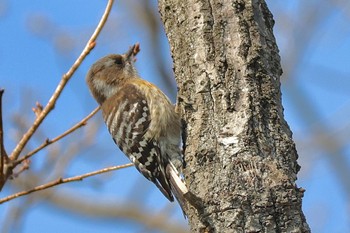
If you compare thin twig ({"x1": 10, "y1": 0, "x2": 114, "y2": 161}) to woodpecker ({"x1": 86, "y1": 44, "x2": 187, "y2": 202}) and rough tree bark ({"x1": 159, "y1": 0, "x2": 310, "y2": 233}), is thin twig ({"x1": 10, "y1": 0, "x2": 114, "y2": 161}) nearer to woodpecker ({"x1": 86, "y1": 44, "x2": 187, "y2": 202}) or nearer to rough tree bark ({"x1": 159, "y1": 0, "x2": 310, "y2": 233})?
rough tree bark ({"x1": 159, "y1": 0, "x2": 310, "y2": 233})

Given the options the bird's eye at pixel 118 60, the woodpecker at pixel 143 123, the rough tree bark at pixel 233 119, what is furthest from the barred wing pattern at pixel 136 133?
the rough tree bark at pixel 233 119

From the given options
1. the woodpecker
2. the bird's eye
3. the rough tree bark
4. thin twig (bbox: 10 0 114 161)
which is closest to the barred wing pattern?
the woodpecker

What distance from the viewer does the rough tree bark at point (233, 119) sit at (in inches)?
123

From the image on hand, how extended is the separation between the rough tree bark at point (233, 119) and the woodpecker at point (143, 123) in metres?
0.79

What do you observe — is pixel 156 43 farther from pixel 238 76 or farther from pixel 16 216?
pixel 238 76

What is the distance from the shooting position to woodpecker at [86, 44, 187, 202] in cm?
471

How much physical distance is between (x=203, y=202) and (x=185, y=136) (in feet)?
1.95

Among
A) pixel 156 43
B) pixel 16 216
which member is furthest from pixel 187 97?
pixel 156 43

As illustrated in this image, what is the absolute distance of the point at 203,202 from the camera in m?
3.25

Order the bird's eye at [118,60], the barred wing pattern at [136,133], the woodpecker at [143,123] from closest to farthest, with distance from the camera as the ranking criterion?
1. the woodpecker at [143,123]
2. the barred wing pattern at [136,133]
3. the bird's eye at [118,60]

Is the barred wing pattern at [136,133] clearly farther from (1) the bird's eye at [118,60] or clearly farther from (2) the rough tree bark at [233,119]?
(2) the rough tree bark at [233,119]

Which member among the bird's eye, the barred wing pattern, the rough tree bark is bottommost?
the rough tree bark

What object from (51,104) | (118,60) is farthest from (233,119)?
(118,60)

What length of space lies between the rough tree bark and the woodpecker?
31.0 inches
